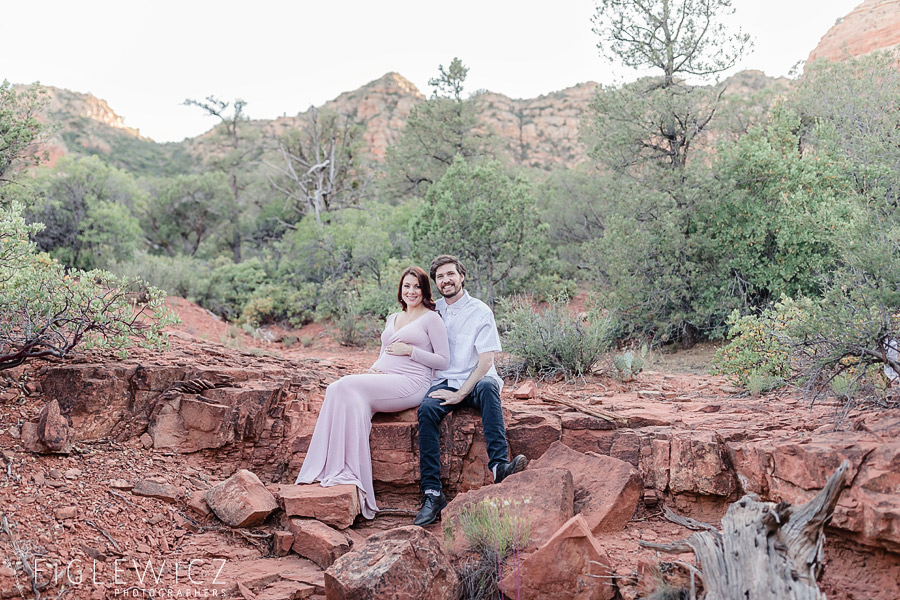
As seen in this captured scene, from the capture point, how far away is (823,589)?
2.92 meters

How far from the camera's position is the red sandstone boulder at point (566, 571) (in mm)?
3092

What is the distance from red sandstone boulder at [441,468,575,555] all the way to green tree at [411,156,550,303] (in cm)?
792

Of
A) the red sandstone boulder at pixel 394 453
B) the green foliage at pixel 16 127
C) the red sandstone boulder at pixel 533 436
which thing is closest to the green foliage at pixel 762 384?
the red sandstone boulder at pixel 533 436

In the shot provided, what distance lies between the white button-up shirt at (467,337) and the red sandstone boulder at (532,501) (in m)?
0.80

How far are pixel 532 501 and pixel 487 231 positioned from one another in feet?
28.5

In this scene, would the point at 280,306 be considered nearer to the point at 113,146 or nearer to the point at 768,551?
the point at 768,551

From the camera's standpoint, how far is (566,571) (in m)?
3.14

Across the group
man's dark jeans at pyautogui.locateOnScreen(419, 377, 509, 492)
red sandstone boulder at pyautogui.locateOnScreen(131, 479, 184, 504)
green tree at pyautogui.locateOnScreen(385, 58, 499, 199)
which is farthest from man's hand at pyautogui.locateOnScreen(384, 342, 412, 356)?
green tree at pyautogui.locateOnScreen(385, 58, 499, 199)

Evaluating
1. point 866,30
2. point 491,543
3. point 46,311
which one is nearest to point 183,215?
point 46,311

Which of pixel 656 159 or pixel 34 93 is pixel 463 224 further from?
pixel 34 93

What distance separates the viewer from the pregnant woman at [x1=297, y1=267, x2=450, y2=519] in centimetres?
426

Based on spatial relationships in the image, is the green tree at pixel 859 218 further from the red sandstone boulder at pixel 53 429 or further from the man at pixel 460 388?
the red sandstone boulder at pixel 53 429

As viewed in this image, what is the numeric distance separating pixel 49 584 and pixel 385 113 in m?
45.3

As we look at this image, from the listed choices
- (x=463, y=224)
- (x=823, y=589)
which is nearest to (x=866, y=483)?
(x=823, y=589)
